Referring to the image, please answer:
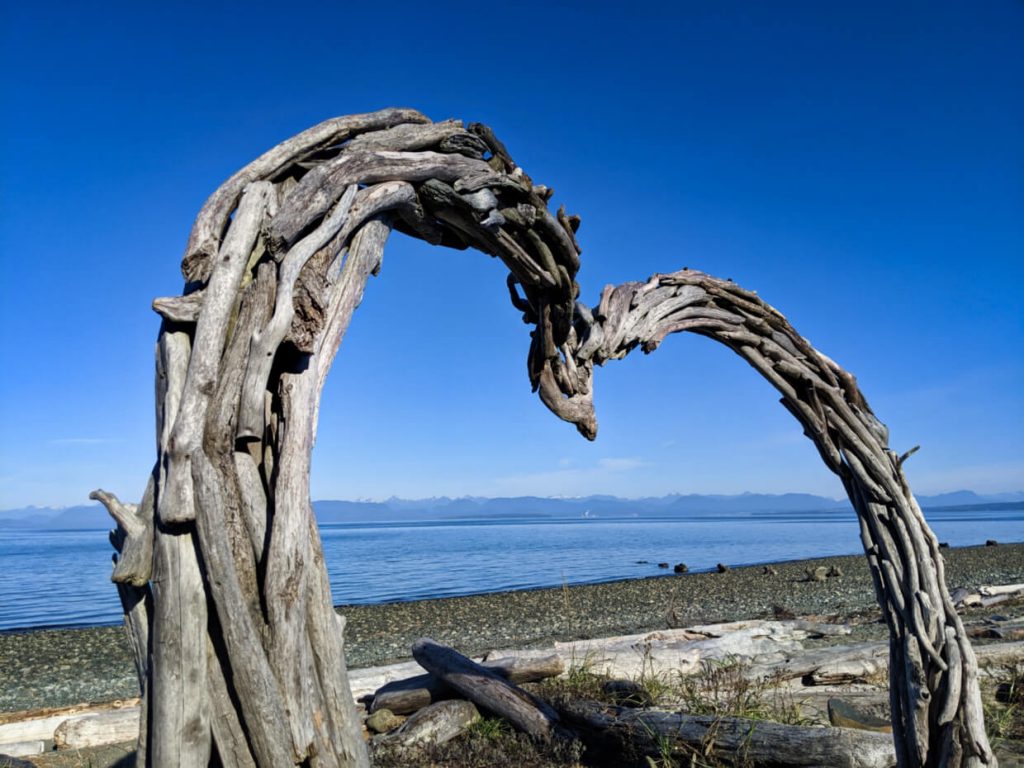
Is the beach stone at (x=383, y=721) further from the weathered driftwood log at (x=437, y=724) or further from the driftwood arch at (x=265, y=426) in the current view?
the driftwood arch at (x=265, y=426)

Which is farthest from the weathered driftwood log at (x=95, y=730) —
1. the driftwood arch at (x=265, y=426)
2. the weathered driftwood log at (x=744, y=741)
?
the driftwood arch at (x=265, y=426)

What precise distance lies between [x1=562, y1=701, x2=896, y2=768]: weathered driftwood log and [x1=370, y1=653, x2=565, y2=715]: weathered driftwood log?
1.50m

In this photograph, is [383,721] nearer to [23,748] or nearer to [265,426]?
[23,748]

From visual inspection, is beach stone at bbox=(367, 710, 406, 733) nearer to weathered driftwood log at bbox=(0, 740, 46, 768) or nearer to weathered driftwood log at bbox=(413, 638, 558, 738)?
weathered driftwood log at bbox=(413, 638, 558, 738)

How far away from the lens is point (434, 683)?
259 inches

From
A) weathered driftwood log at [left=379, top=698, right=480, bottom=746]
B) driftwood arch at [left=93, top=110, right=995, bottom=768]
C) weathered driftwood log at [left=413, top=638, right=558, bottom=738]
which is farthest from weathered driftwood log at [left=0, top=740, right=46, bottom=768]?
driftwood arch at [left=93, top=110, right=995, bottom=768]

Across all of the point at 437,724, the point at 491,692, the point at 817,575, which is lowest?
the point at 817,575

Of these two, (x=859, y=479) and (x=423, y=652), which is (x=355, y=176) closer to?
(x=859, y=479)

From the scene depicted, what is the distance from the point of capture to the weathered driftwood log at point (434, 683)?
642 centimetres

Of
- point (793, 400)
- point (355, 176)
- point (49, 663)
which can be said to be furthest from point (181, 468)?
point (49, 663)

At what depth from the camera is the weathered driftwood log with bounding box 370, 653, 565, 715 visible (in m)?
6.42

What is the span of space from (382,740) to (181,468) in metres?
4.18

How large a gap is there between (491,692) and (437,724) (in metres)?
0.49

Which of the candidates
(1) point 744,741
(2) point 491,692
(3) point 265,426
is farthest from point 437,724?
(3) point 265,426
